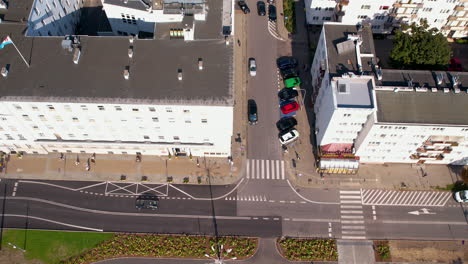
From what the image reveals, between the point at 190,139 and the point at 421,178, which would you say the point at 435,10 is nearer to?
the point at 421,178

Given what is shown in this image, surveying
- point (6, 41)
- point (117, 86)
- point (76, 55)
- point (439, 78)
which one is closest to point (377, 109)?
point (439, 78)

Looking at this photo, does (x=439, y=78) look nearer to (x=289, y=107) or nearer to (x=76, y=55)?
(x=289, y=107)

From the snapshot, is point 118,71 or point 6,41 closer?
point 6,41

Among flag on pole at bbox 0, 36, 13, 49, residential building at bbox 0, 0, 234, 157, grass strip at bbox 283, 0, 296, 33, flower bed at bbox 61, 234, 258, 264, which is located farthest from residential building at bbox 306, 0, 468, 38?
flag on pole at bbox 0, 36, 13, 49

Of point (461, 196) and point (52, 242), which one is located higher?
point (461, 196)

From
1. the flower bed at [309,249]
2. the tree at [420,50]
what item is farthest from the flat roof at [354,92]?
the flower bed at [309,249]

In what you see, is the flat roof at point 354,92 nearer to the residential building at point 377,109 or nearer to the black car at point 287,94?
the residential building at point 377,109

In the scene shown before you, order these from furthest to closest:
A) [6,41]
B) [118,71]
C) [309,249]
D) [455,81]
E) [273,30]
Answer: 1. [273,30]
2. [309,249]
3. [455,81]
4. [118,71]
5. [6,41]

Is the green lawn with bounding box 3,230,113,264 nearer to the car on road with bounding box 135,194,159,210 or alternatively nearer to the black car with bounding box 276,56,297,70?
the car on road with bounding box 135,194,159,210
